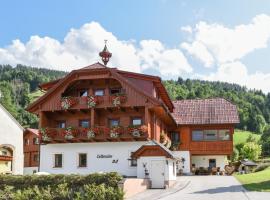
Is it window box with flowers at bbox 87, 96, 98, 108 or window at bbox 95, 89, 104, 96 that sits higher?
window at bbox 95, 89, 104, 96

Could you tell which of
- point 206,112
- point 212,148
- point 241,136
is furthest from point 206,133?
point 241,136

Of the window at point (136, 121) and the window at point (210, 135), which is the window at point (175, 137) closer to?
the window at point (210, 135)

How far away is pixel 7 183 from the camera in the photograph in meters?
24.6

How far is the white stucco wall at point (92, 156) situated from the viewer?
3441 cm

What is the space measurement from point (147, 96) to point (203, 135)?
47.2ft

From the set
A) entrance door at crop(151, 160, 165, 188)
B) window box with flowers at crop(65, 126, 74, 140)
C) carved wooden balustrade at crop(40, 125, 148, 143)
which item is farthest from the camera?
window box with flowers at crop(65, 126, 74, 140)

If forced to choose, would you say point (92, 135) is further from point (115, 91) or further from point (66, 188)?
point (66, 188)

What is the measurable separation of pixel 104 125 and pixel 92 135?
2.38 metres

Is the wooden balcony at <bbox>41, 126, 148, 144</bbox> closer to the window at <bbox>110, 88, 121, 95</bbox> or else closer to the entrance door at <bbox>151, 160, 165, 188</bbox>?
the entrance door at <bbox>151, 160, 165, 188</bbox>

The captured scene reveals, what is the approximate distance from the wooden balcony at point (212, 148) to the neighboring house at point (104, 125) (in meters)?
7.05

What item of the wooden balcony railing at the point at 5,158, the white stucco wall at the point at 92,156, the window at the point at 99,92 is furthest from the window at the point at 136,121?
the wooden balcony railing at the point at 5,158

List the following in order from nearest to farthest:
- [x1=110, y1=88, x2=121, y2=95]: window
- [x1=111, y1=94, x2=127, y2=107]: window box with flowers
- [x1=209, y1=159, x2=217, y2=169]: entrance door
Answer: [x1=111, y1=94, x2=127, y2=107]: window box with flowers < [x1=110, y1=88, x2=121, y2=95]: window < [x1=209, y1=159, x2=217, y2=169]: entrance door

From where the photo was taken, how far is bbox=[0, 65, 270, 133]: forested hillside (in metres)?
116

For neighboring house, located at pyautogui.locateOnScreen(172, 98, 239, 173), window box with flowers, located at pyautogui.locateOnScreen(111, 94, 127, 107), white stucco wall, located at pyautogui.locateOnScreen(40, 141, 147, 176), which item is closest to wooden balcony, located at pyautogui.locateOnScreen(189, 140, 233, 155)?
neighboring house, located at pyautogui.locateOnScreen(172, 98, 239, 173)
